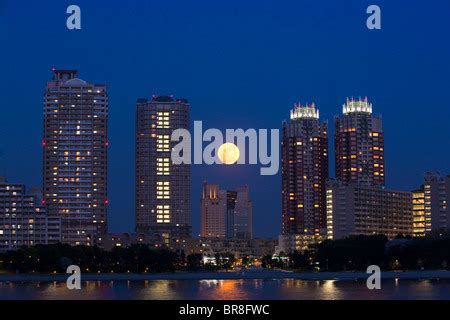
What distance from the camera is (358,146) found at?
223 ft

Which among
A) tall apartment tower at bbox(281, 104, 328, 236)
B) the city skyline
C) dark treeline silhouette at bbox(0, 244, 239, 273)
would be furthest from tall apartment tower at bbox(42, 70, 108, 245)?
dark treeline silhouette at bbox(0, 244, 239, 273)

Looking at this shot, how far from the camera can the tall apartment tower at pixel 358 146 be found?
67.1 m

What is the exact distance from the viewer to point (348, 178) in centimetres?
6881

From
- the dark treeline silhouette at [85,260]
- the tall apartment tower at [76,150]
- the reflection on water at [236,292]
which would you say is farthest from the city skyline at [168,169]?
the reflection on water at [236,292]

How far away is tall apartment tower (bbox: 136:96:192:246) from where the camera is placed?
66.8 meters

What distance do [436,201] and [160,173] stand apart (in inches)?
849

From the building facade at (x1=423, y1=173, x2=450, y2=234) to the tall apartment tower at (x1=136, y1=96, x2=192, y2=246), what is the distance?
17926 mm

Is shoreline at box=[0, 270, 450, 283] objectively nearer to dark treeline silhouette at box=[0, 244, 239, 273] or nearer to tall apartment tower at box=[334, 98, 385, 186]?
dark treeline silhouette at box=[0, 244, 239, 273]

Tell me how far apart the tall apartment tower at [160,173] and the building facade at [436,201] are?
17.9 m

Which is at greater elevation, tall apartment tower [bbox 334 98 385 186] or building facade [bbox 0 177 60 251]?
tall apartment tower [bbox 334 98 385 186]

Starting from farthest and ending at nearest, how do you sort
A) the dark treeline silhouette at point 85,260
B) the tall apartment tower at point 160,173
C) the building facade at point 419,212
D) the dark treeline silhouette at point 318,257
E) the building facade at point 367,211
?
the tall apartment tower at point 160,173, the building facade at point 419,212, the building facade at point 367,211, the dark treeline silhouette at point 318,257, the dark treeline silhouette at point 85,260

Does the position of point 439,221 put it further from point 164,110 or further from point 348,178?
→ point 164,110

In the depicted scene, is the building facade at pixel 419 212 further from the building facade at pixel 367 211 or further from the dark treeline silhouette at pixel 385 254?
the dark treeline silhouette at pixel 385 254
